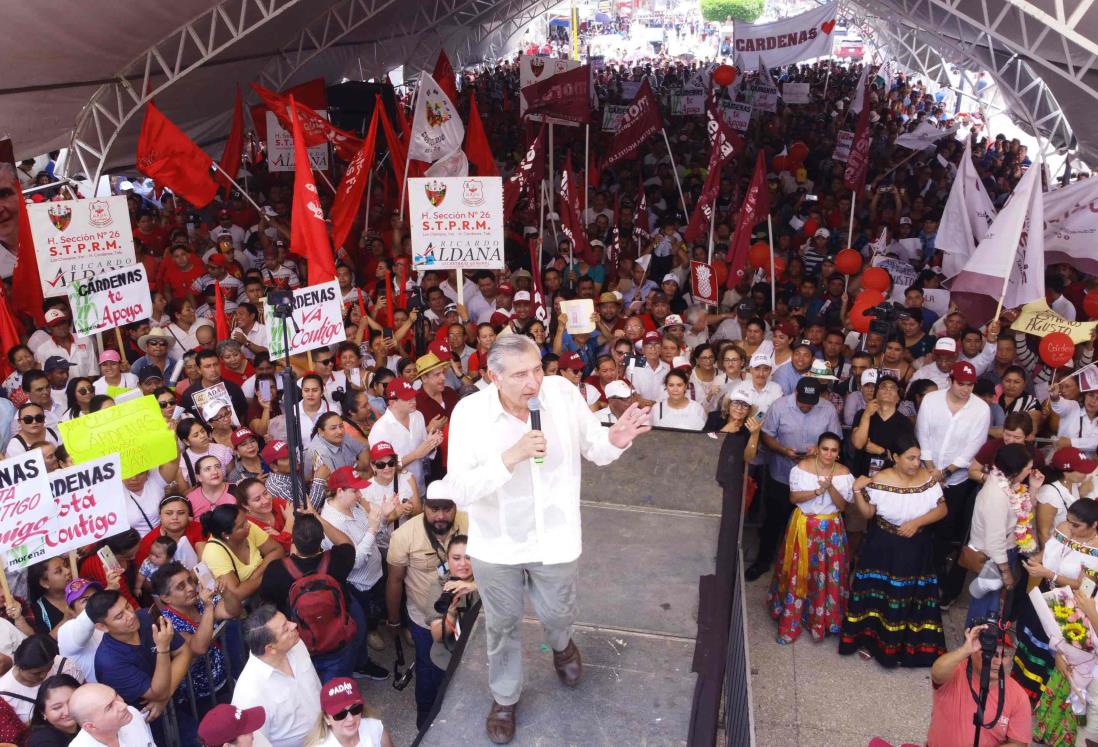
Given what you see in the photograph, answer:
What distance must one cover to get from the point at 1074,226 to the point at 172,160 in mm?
9076

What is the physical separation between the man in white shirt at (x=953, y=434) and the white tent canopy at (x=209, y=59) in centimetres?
407

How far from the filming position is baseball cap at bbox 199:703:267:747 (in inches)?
138

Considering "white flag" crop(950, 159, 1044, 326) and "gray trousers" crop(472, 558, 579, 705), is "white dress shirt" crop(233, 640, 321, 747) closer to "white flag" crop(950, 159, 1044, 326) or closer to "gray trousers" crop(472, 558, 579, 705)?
"gray trousers" crop(472, 558, 579, 705)

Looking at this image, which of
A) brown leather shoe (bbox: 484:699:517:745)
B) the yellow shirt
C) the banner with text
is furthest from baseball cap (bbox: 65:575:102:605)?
brown leather shoe (bbox: 484:699:517:745)

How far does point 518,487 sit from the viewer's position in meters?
3.38

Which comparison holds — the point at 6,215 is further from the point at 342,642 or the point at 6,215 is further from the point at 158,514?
the point at 342,642

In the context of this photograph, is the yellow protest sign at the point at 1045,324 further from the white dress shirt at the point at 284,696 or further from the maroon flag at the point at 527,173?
the white dress shirt at the point at 284,696

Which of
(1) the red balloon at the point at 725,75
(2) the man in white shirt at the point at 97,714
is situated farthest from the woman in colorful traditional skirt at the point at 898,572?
(1) the red balloon at the point at 725,75

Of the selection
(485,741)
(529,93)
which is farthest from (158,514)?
(529,93)

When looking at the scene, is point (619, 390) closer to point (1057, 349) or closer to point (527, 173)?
point (1057, 349)

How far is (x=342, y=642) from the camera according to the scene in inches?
186

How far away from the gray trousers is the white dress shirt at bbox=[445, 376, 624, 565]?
72mm

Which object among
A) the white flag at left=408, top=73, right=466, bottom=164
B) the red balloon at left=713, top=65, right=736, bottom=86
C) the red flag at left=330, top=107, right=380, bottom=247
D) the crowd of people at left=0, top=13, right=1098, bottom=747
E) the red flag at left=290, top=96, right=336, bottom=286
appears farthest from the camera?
the red balloon at left=713, top=65, right=736, bottom=86

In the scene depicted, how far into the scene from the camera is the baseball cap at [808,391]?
21.4 feet
